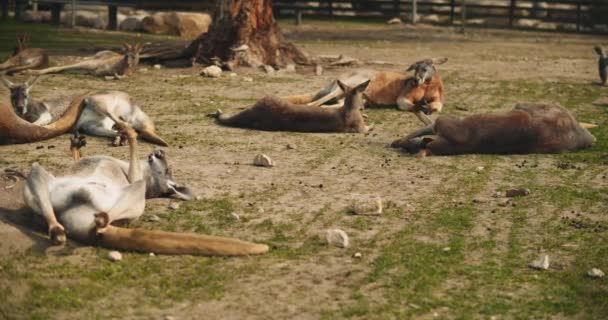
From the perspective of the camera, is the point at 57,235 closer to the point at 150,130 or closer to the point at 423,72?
the point at 150,130

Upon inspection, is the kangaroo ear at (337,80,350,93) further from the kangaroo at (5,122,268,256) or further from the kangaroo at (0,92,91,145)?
the kangaroo at (5,122,268,256)

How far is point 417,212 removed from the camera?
898cm

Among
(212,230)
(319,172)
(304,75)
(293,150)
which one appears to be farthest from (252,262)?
(304,75)

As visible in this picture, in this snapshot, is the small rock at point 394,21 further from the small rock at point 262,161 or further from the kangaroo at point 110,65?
the small rock at point 262,161

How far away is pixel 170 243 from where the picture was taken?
739cm

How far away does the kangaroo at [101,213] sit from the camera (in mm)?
7422

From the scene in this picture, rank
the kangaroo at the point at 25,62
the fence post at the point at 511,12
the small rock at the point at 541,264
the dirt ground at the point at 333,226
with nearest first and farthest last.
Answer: the dirt ground at the point at 333,226, the small rock at the point at 541,264, the kangaroo at the point at 25,62, the fence post at the point at 511,12

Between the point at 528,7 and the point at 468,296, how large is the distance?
977 inches

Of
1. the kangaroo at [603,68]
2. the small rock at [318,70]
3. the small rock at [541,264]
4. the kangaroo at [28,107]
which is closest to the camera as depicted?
the small rock at [541,264]

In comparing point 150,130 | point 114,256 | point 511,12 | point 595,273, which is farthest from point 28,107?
point 511,12

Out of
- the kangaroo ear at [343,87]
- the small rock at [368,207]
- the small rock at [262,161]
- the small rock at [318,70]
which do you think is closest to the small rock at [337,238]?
the small rock at [368,207]

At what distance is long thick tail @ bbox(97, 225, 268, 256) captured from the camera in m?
7.39

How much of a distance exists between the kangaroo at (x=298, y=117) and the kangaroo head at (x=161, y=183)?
3.35 meters

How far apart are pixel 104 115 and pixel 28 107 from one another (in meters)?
0.94
